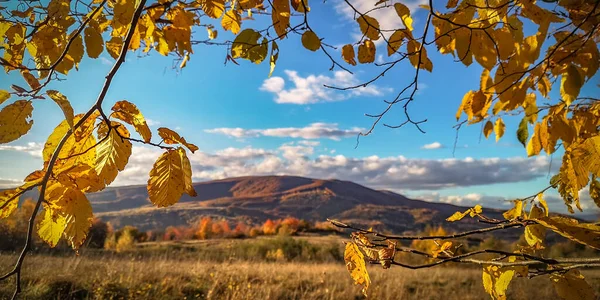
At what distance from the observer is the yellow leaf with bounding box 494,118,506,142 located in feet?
4.93

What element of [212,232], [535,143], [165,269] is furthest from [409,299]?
[212,232]

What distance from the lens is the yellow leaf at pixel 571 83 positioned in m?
0.82

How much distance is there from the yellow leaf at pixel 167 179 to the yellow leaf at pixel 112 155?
5cm

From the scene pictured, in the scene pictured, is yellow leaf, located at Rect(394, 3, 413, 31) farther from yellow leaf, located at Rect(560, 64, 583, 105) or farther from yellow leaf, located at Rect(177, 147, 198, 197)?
yellow leaf, located at Rect(177, 147, 198, 197)

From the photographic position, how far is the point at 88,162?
0.68m

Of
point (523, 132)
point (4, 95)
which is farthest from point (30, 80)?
point (523, 132)

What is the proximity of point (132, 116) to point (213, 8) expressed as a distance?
1.39ft

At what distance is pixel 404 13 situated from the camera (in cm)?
94

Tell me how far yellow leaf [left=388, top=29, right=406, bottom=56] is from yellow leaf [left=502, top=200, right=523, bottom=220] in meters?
0.61

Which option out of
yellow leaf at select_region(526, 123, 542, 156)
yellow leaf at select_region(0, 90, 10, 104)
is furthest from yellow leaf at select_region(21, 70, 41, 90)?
yellow leaf at select_region(526, 123, 542, 156)

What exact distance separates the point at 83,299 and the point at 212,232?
2688 cm

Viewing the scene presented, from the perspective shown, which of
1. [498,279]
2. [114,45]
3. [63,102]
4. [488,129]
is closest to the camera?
[63,102]

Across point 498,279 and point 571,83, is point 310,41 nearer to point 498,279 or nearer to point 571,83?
point 571,83

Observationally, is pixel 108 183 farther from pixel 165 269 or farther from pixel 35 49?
pixel 165 269
